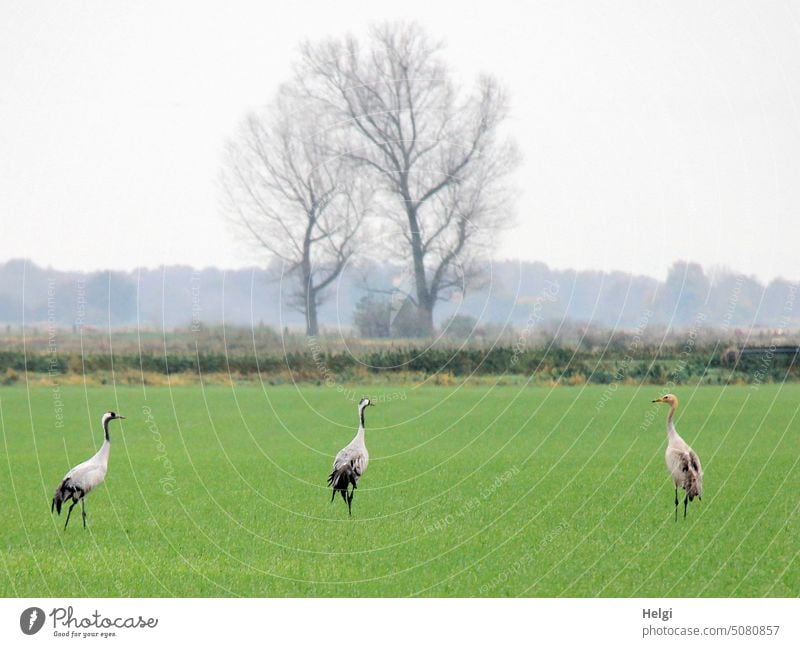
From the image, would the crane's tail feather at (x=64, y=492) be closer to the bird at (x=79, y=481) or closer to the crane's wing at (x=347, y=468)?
the bird at (x=79, y=481)

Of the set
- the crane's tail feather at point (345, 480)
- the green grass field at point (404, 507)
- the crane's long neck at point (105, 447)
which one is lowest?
the green grass field at point (404, 507)

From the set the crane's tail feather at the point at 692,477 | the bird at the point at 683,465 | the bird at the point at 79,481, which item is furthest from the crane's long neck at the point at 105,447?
the crane's tail feather at the point at 692,477

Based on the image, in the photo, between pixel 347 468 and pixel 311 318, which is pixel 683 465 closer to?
pixel 347 468

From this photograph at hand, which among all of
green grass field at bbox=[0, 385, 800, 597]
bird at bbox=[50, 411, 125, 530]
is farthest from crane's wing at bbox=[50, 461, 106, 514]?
green grass field at bbox=[0, 385, 800, 597]

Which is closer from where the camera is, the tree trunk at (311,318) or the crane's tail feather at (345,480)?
the crane's tail feather at (345,480)

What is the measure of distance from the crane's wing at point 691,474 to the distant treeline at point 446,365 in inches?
216

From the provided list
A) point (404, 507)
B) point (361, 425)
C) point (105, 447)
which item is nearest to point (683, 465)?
point (404, 507)

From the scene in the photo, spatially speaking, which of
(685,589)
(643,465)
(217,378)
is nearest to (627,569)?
(685,589)

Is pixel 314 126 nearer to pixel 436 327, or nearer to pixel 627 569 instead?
pixel 436 327

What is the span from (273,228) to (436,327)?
3046 millimetres

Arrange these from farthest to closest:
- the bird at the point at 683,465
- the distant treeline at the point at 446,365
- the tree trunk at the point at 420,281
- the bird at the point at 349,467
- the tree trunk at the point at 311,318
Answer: the distant treeline at the point at 446,365
the tree trunk at the point at 420,281
the tree trunk at the point at 311,318
the bird at the point at 349,467
the bird at the point at 683,465

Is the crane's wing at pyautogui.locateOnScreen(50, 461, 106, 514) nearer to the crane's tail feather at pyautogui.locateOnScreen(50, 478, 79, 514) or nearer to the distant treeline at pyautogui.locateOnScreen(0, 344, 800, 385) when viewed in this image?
the crane's tail feather at pyautogui.locateOnScreen(50, 478, 79, 514)

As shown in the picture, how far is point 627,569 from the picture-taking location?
7.68m

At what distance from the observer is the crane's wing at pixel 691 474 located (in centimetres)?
889
